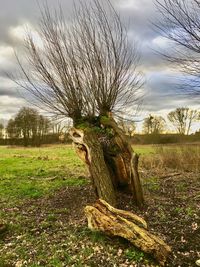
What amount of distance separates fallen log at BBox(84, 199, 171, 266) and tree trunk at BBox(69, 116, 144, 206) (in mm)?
1635

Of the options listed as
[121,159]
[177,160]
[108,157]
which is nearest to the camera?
[121,159]

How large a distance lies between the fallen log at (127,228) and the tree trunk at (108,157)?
164 cm

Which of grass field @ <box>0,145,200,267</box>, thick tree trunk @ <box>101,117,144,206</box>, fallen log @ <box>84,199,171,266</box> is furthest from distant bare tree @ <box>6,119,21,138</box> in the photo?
fallen log @ <box>84,199,171,266</box>

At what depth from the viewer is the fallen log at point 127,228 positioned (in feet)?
21.6

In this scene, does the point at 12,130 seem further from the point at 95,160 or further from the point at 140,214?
the point at 140,214

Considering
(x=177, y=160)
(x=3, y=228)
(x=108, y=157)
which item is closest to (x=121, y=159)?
(x=108, y=157)

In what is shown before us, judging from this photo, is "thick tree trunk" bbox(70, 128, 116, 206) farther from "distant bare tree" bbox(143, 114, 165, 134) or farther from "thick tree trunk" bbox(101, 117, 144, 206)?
"distant bare tree" bbox(143, 114, 165, 134)

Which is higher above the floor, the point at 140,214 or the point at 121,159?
the point at 121,159

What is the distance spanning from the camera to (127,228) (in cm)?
701

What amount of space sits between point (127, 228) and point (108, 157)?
3535 mm

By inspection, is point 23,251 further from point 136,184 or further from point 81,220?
point 136,184

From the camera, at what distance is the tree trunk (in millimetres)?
9518

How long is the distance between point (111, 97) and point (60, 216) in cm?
431

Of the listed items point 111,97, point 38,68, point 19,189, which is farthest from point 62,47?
point 19,189
